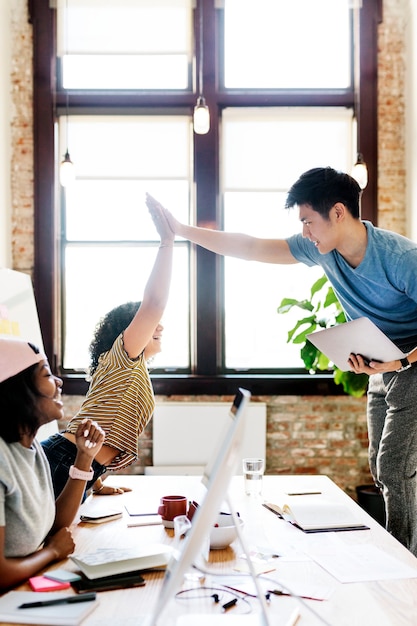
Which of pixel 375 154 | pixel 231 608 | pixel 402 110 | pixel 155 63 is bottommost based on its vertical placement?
pixel 231 608

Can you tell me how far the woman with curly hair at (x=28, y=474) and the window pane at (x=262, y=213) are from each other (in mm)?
2753

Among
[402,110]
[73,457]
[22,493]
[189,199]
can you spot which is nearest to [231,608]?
[22,493]

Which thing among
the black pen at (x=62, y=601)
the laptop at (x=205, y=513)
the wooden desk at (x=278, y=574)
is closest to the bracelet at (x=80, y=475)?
the wooden desk at (x=278, y=574)

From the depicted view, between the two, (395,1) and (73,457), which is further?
(395,1)

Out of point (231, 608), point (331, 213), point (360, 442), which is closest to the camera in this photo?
point (231, 608)

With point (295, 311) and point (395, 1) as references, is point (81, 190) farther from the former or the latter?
point (395, 1)

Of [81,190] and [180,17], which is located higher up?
[180,17]

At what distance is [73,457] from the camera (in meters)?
2.02

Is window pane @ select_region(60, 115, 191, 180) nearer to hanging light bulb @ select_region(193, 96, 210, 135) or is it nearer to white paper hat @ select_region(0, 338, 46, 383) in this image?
hanging light bulb @ select_region(193, 96, 210, 135)

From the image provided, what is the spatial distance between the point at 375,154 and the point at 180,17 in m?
1.63

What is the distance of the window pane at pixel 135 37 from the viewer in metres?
4.36

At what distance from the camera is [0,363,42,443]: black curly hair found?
4.68 feet

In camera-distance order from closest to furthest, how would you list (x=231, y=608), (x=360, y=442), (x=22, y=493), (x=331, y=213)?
(x=231, y=608), (x=22, y=493), (x=331, y=213), (x=360, y=442)

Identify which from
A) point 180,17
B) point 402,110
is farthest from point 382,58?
point 180,17
